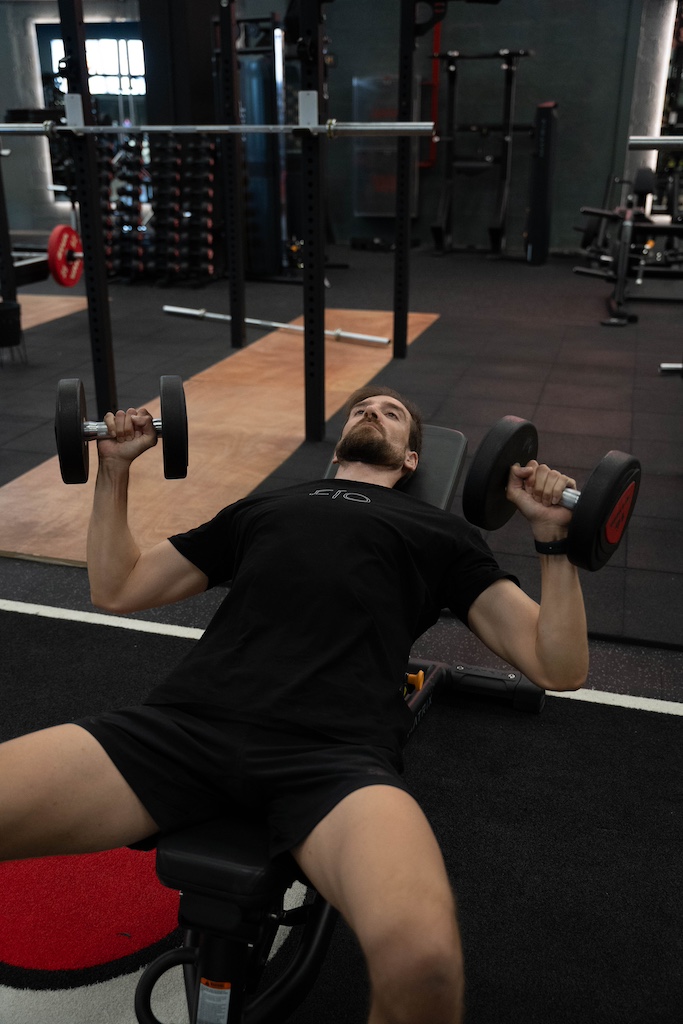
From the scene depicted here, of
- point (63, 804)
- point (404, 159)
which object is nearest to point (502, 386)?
point (404, 159)

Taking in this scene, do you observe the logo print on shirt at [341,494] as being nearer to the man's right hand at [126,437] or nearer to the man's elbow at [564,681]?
the man's right hand at [126,437]

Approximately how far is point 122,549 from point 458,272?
24.2 ft

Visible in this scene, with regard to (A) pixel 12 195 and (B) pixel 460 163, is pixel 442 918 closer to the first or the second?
(B) pixel 460 163

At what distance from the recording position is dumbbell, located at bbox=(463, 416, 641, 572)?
137 centimetres

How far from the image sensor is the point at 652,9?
8.57 meters

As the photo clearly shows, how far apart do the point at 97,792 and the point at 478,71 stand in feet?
31.1

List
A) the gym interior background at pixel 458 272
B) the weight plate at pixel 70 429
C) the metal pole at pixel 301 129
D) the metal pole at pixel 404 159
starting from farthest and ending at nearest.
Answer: the metal pole at pixel 404 159
the metal pole at pixel 301 129
the gym interior background at pixel 458 272
the weight plate at pixel 70 429

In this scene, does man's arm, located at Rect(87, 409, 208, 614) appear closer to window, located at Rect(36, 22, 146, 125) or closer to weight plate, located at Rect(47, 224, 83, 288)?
weight plate, located at Rect(47, 224, 83, 288)

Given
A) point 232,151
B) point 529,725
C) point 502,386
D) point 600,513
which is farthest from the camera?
point 232,151

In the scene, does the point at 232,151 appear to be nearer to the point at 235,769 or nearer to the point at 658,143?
the point at 658,143

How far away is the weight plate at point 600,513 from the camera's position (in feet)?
4.46

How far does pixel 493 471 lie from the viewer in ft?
5.02

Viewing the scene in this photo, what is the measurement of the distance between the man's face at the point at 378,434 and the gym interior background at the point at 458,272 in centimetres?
76

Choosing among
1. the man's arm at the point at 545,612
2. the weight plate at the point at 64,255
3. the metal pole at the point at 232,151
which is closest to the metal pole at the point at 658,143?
the man's arm at the point at 545,612
